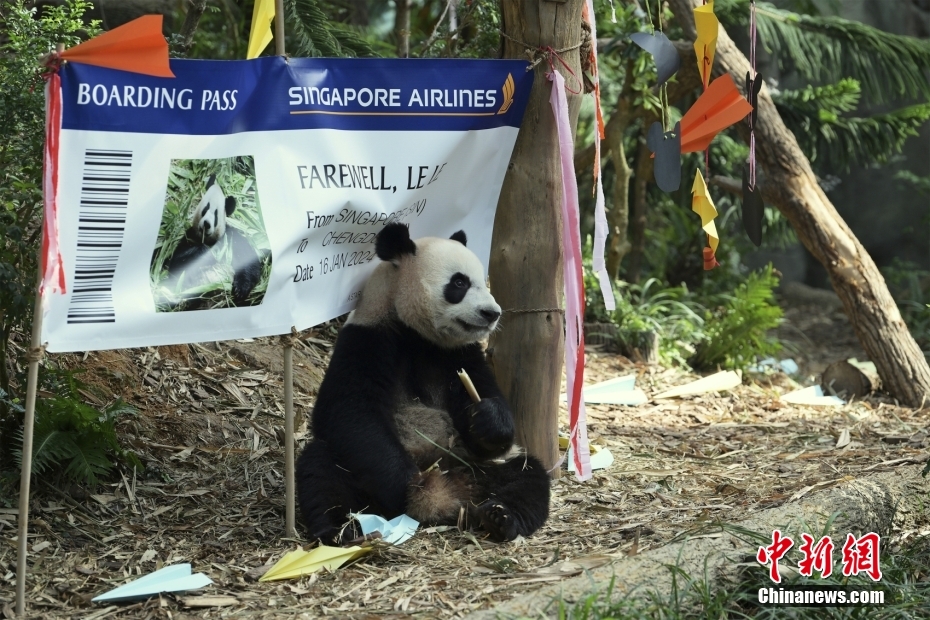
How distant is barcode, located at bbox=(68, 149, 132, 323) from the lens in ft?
10.2

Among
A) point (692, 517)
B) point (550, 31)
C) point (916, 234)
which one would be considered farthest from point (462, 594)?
point (916, 234)

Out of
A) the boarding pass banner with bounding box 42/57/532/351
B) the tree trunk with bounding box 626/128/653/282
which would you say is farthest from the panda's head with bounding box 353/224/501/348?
the tree trunk with bounding box 626/128/653/282

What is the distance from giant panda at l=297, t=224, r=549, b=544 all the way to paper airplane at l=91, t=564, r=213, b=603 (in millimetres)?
506

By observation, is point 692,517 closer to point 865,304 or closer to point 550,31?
point 550,31

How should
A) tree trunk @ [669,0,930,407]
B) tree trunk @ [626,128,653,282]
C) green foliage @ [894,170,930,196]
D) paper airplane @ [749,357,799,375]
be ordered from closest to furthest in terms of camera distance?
1. tree trunk @ [669,0,930,407]
2. paper airplane @ [749,357,799,375]
3. tree trunk @ [626,128,653,282]
4. green foliage @ [894,170,930,196]

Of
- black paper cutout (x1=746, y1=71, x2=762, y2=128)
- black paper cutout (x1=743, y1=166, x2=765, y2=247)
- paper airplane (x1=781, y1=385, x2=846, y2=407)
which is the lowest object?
paper airplane (x1=781, y1=385, x2=846, y2=407)

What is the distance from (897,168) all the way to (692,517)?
37.1 ft

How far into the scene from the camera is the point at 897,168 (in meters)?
13.4

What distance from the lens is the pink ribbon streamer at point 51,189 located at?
115 inches

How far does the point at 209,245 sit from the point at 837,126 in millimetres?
7130

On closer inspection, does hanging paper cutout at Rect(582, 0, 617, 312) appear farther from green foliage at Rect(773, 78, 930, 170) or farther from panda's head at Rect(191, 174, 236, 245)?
green foliage at Rect(773, 78, 930, 170)

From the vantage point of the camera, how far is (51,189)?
9.63 ft

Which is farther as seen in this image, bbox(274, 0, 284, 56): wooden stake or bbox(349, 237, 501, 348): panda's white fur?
bbox(349, 237, 501, 348): panda's white fur

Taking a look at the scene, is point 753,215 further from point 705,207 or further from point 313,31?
point 313,31
